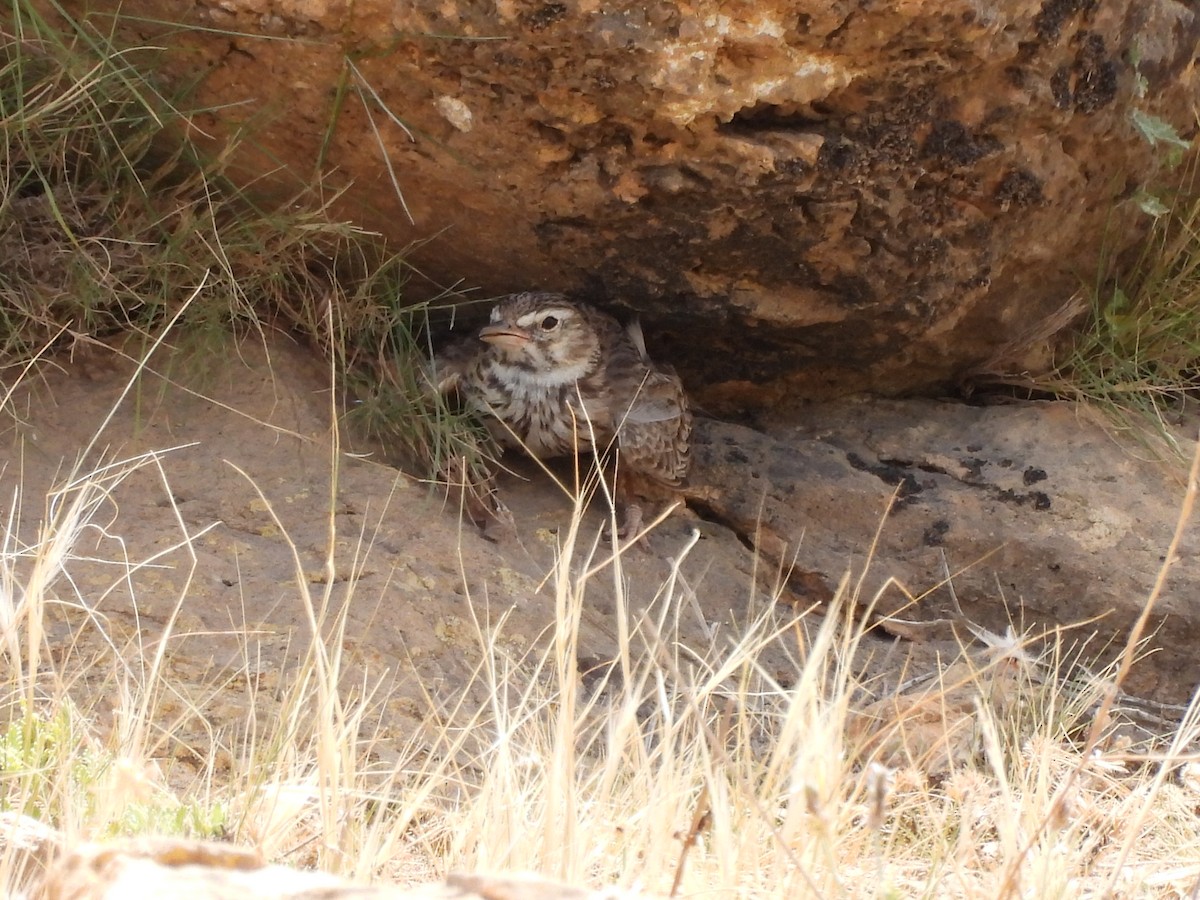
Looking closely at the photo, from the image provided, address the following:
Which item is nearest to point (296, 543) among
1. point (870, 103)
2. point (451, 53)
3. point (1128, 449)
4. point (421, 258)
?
point (421, 258)

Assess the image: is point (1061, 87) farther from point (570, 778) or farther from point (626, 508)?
point (570, 778)

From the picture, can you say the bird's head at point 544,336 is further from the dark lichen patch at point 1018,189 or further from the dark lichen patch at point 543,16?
the dark lichen patch at point 1018,189

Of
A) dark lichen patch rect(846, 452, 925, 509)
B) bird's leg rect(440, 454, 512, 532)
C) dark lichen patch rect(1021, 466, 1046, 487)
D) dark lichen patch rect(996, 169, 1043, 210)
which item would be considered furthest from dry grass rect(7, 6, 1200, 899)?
dark lichen patch rect(996, 169, 1043, 210)

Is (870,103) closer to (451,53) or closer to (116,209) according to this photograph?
(451,53)

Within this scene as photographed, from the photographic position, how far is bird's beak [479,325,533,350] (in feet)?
13.6

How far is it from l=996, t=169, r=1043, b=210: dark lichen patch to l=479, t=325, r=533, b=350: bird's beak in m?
1.58

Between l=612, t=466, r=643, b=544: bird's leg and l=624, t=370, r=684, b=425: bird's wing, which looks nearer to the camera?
l=624, t=370, r=684, b=425: bird's wing

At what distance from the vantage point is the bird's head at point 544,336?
13.7 feet

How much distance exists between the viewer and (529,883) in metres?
1.77

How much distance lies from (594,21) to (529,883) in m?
2.37

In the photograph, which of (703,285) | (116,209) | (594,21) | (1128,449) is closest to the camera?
(594,21)

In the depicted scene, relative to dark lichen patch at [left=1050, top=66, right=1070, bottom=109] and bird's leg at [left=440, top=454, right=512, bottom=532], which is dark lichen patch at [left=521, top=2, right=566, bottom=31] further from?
dark lichen patch at [left=1050, top=66, right=1070, bottom=109]

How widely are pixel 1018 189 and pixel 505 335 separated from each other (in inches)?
66.9

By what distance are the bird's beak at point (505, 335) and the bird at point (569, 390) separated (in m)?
0.04
